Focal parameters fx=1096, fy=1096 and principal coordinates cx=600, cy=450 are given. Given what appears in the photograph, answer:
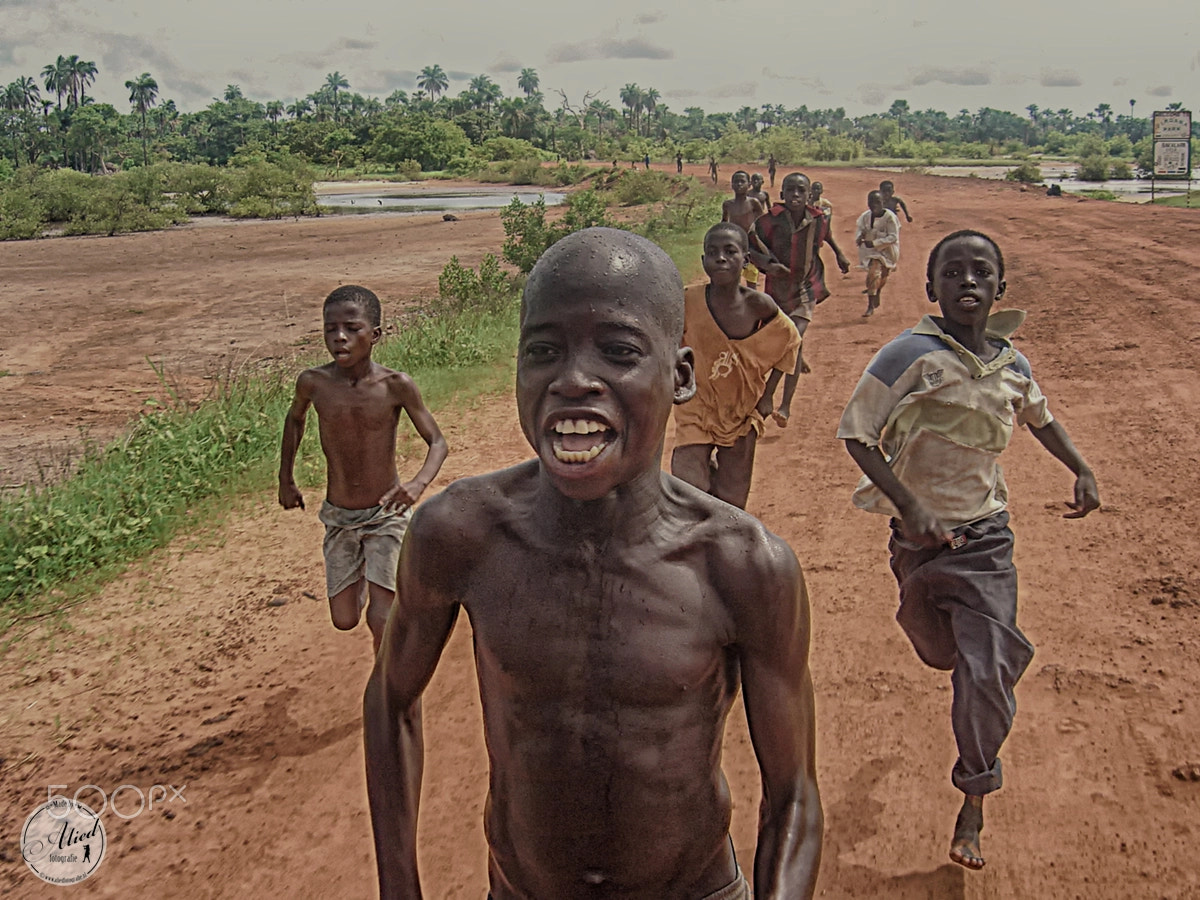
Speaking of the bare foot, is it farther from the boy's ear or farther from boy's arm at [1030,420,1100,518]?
the boy's ear

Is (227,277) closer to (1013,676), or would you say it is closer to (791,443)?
(791,443)

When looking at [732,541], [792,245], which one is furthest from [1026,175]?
[732,541]

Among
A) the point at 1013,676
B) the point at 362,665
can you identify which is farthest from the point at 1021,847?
the point at 362,665

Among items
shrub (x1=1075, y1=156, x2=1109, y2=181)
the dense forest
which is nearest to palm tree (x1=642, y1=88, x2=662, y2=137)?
the dense forest

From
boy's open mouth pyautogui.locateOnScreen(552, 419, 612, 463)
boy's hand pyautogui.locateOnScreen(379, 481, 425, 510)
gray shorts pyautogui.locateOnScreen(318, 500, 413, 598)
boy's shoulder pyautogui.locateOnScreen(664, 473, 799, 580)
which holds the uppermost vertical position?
boy's open mouth pyautogui.locateOnScreen(552, 419, 612, 463)

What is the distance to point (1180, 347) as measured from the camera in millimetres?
11227

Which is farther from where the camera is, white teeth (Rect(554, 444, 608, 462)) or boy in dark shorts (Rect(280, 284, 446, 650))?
boy in dark shorts (Rect(280, 284, 446, 650))

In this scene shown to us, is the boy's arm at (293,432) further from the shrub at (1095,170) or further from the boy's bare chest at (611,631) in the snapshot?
the shrub at (1095,170)

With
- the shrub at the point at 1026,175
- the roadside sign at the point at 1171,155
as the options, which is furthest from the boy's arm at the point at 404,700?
the shrub at the point at 1026,175

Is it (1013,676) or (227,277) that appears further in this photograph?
(227,277)

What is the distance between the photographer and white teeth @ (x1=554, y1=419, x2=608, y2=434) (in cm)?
153

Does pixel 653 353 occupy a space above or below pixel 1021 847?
above

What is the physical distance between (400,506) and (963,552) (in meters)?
2.32

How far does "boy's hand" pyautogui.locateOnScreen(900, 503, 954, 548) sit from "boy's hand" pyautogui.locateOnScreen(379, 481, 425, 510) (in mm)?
2038
